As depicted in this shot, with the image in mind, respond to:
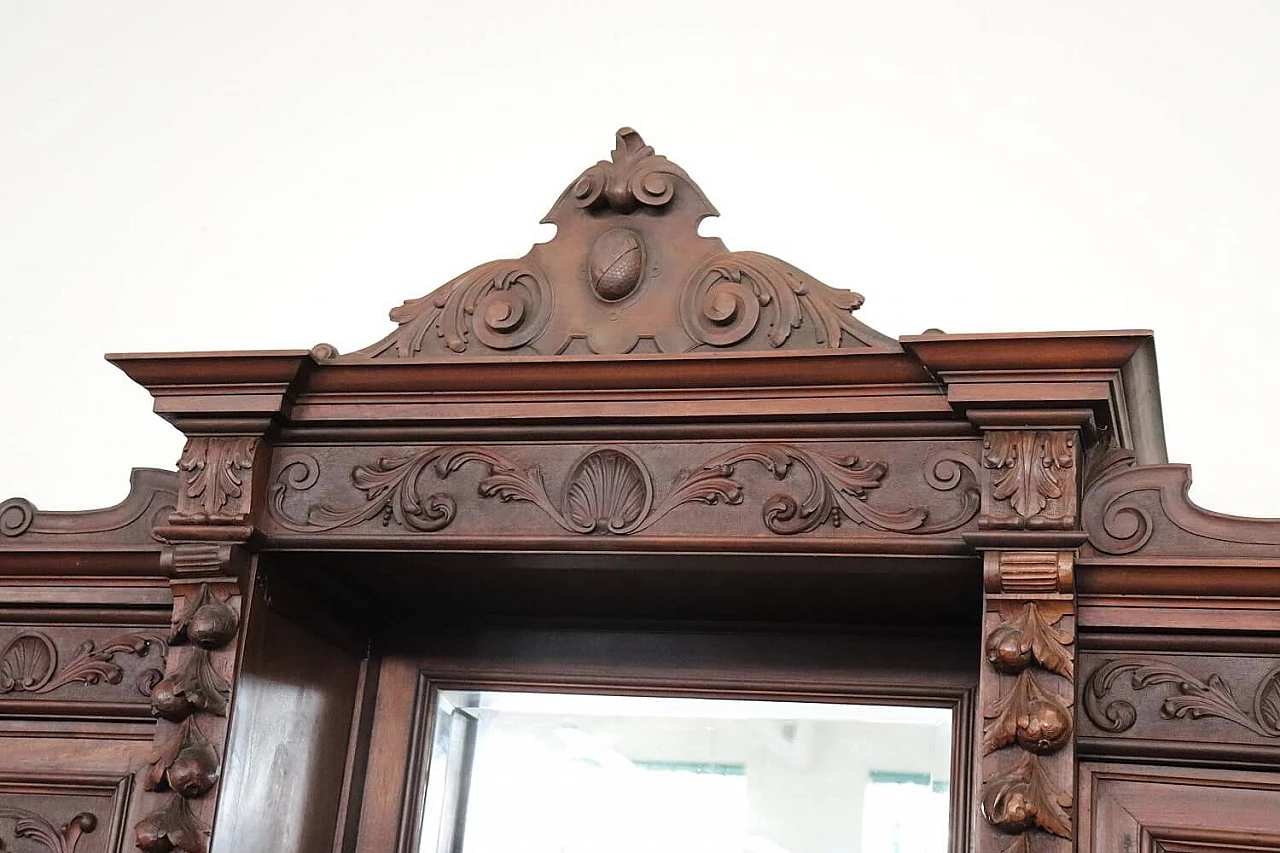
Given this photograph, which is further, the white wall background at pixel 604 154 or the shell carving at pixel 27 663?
the white wall background at pixel 604 154

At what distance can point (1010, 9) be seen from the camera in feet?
9.42

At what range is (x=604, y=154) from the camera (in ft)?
9.86

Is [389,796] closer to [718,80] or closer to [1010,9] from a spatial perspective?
[718,80]

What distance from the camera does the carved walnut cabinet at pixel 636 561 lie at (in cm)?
175

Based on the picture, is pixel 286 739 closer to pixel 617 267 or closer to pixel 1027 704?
pixel 617 267

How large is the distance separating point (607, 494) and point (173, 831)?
2.00 feet

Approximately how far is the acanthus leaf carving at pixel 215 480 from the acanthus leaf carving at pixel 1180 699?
0.99 m

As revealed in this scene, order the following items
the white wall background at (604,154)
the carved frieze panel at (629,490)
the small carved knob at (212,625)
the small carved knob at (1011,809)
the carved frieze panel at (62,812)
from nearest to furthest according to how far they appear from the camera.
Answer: the small carved knob at (1011,809) → the carved frieze panel at (629,490) → the small carved knob at (212,625) → the carved frieze panel at (62,812) → the white wall background at (604,154)

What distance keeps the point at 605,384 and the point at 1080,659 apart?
603 mm

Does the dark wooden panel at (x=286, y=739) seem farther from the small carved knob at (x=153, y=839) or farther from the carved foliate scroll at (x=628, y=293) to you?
the carved foliate scroll at (x=628, y=293)

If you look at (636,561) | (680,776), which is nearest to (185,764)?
(636,561)

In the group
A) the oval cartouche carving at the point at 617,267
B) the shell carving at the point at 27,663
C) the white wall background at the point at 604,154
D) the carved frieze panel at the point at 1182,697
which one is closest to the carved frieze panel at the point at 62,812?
the shell carving at the point at 27,663

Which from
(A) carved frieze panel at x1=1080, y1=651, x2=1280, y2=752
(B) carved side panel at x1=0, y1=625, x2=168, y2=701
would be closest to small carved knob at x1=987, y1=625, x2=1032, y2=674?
(A) carved frieze panel at x1=1080, y1=651, x2=1280, y2=752

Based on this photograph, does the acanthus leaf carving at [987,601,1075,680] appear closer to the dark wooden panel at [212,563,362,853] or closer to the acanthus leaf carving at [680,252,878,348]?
the acanthus leaf carving at [680,252,878,348]
